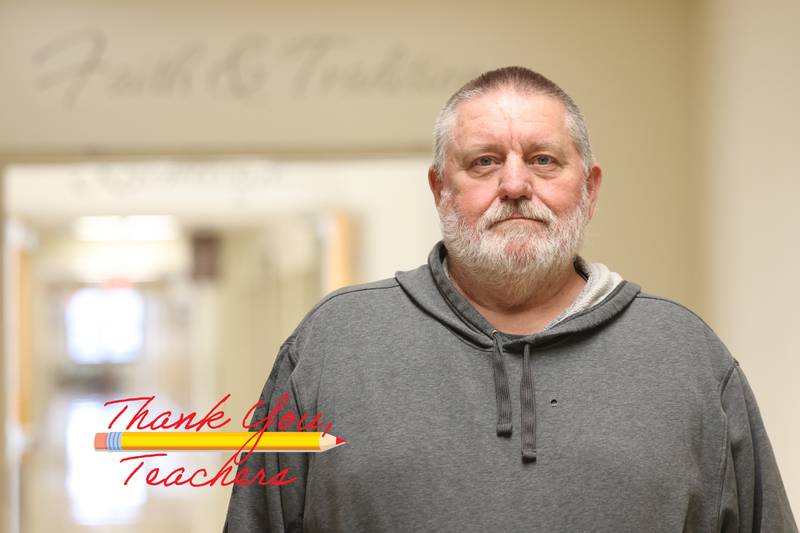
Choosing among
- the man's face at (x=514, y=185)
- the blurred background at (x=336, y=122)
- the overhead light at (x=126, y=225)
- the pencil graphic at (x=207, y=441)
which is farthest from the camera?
the overhead light at (x=126, y=225)

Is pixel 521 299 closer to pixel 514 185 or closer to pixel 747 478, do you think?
pixel 514 185

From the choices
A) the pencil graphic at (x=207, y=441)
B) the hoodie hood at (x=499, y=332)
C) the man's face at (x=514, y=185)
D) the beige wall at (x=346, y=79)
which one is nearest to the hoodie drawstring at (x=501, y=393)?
the hoodie hood at (x=499, y=332)

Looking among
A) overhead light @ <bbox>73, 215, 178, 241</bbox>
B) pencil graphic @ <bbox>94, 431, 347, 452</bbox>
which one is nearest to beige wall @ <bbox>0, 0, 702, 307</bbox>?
overhead light @ <bbox>73, 215, 178, 241</bbox>

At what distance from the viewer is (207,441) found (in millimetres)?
1187

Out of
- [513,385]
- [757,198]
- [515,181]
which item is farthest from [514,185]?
[757,198]

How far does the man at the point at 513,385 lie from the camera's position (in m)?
1.34

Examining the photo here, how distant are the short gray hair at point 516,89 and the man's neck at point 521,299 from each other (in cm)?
16

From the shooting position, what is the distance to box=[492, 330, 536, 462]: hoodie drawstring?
4.39ft

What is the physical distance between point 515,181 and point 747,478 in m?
0.51

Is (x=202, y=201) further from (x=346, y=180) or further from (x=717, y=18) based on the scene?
(x=717, y=18)

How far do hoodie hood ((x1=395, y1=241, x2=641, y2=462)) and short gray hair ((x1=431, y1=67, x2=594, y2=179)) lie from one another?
0.16 meters

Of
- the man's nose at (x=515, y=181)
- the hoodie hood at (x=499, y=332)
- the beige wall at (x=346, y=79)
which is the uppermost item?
the beige wall at (x=346, y=79)

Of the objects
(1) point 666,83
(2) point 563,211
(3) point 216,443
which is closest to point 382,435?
(3) point 216,443

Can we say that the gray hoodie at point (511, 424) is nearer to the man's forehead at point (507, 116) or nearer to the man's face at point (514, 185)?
the man's face at point (514, 185)
